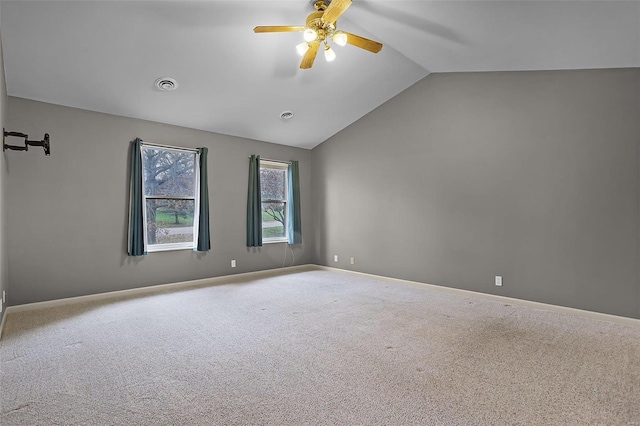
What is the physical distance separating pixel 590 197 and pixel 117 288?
5778mm

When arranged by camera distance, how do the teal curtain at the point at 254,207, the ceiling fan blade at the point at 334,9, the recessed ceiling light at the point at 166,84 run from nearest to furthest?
the ceiling fan blade at the point at 334,9 < the recessed ceiling light at the point at 166,84 < the teal curtain at the point at 254,207

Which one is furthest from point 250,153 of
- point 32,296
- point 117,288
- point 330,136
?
point 32,296

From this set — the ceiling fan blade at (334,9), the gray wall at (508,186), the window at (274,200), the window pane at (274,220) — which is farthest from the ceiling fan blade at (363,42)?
the window pane at (274,220)

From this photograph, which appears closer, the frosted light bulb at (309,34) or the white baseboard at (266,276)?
the frosted light bulb at (309,34)

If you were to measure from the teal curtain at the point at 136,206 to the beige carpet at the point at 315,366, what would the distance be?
92 cm

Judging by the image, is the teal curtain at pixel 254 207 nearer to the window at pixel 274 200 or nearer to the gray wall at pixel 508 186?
the window at pixel 274 200

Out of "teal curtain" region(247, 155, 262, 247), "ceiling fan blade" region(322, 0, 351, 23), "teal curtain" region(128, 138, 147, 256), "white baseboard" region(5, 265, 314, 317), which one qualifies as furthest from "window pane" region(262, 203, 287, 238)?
"ceiling fan blade" region(322, 0, 351, 23)

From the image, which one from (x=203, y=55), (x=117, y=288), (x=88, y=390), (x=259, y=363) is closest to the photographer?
(x=88, y=390)

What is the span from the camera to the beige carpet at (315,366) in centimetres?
190

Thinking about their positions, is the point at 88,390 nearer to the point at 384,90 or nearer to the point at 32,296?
the point at 32,296

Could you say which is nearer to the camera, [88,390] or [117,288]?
[88,390]

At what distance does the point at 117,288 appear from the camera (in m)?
4.62

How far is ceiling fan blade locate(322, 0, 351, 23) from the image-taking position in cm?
265

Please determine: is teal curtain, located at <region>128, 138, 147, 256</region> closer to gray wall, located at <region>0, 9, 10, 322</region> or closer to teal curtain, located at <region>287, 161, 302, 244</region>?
gray wall, located at <region>0, 9, 10, 322</region>
